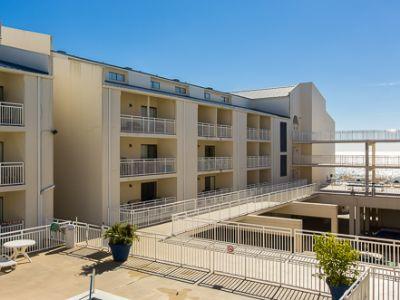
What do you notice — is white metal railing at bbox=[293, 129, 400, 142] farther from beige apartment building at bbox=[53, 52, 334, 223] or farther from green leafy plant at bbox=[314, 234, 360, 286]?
green leafy plant at bbox=[314, 234, 360, 286]

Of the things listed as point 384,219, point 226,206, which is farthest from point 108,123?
point 384,219

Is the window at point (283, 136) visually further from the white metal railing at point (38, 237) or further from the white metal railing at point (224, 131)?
the white metal railing at point (38, 237)

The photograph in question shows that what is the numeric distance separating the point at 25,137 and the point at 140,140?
8526mm

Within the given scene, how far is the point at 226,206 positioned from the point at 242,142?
311 inches

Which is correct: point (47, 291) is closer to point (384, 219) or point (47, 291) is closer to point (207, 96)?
point (207, 96)

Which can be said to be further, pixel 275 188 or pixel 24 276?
pixel 275 188

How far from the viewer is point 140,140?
23484 millimetres

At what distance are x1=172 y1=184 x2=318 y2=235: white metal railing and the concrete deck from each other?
16.6 feet

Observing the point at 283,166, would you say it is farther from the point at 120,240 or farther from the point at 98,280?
the point at 98,280

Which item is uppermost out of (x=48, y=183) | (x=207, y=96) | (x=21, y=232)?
(x=207, y=96)

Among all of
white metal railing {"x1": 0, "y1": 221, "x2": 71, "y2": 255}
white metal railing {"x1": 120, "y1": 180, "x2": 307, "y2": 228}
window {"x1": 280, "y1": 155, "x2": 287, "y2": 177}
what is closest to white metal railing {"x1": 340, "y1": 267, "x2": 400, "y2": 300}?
white metal railing {"x1": 0, "y1": 221, "x2": 71, "y2": 255}

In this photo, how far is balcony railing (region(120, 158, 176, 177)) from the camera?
803 inches

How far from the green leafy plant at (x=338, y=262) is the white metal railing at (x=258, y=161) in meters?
22.1

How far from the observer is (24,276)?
11.9m
